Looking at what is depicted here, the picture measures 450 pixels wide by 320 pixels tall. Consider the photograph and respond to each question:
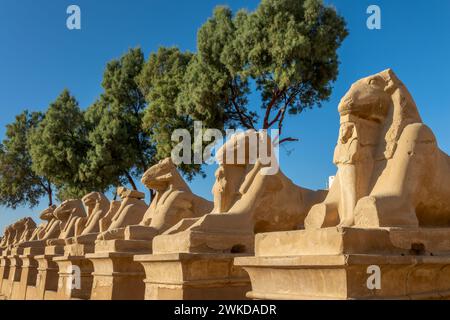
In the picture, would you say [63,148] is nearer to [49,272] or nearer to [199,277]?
[49,272]

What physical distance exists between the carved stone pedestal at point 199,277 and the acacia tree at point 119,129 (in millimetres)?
16109

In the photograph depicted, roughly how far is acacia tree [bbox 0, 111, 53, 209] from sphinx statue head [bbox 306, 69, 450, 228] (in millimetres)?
24260

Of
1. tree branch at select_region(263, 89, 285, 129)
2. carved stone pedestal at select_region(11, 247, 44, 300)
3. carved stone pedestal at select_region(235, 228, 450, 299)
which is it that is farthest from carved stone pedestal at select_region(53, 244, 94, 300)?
tree branch at select_region(263, 89, 285, 129)

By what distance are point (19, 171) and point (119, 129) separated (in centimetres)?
862

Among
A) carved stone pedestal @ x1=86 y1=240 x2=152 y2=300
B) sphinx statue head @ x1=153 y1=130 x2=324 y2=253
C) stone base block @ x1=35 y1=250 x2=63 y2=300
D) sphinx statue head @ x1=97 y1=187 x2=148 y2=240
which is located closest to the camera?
sphinx statue head @ x1=153 y1=130 x2=324 y2=253

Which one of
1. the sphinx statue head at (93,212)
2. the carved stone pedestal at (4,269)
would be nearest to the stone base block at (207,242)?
the sphinx statue head at (93,212)

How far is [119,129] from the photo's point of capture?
21438mm

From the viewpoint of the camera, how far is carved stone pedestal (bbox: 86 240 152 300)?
7363 millimetres

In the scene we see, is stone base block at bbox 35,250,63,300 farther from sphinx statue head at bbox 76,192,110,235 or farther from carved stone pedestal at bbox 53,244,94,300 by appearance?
carved stone pedestal at bbox 53,244,94,300

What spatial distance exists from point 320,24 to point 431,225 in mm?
12745

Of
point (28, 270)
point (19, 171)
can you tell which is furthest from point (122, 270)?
point (19, 171)

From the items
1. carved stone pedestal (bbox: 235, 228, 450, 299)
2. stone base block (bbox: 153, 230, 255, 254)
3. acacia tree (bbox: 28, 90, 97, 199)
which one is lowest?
carved stone pedestal (bbox: 235, 228, 450, 299)

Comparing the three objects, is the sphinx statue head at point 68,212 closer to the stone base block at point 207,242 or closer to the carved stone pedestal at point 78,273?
the carved stone pedestal at point 78,273
